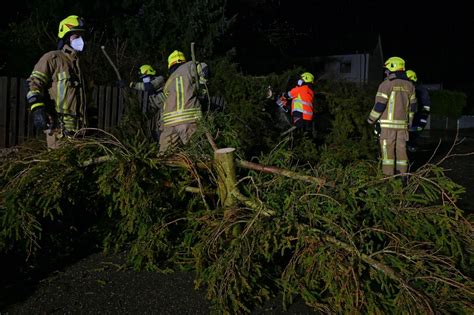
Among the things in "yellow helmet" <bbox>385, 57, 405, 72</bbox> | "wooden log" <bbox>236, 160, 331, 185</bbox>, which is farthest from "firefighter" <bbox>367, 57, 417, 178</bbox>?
"wooden log" <bbox>236, 160, 331, 185</bbox>

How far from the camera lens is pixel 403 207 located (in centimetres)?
359

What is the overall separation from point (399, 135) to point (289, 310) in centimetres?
464

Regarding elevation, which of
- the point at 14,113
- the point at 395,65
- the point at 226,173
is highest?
the point at 395,65

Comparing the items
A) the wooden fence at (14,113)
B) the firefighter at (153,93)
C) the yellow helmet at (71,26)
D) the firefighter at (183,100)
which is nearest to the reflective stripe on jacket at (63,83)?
the yellow helmet at (71,26)

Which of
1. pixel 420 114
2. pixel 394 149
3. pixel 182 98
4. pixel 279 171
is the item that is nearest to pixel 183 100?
pixel 182 98

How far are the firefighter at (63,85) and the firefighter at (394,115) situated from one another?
171 inches

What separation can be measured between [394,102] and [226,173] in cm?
425

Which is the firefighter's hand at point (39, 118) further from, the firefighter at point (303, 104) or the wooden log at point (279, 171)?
the firefighter at point (303, 104)

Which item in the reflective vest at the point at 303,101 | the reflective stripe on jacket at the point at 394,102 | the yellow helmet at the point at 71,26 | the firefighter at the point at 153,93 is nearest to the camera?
the yellow helmet at the point at 71,26

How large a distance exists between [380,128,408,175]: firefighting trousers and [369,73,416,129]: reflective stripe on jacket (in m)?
0.10

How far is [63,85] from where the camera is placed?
184 inches

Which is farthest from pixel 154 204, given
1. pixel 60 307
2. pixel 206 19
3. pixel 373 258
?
pixel 206 19

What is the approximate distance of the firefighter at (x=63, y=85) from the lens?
4.55 m

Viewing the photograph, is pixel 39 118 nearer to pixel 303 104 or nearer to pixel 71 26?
pixel 71 26
